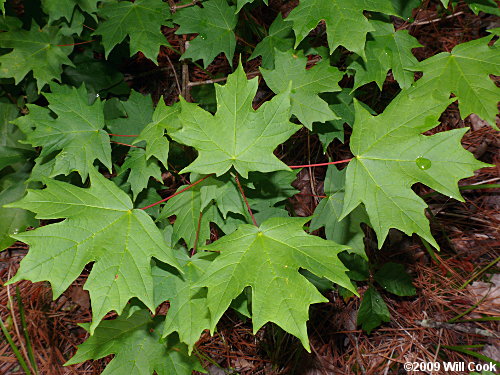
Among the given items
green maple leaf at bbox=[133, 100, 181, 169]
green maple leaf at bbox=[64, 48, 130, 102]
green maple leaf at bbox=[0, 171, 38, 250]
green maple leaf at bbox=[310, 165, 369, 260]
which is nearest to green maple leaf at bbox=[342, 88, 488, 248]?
green maple leaf at bbox=[310, 165, 369, 260]

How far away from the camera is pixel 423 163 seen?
1.57 meters

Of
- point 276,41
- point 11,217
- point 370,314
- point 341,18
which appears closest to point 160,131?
point 276,41

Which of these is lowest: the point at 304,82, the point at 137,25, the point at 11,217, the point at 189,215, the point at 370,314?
the point at 370,314

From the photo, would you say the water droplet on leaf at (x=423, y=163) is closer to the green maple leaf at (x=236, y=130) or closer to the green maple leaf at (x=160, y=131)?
the green maple leaf at (x=236, y=130)

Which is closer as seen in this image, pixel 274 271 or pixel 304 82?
pixel 274 271

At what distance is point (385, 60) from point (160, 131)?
1174 millimetres

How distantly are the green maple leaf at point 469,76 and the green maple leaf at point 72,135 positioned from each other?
164cm

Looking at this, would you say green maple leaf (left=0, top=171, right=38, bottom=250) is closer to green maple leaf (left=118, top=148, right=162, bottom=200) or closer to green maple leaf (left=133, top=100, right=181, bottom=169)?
green maple leaf (left=118, top=148, right=162, bottom=200)

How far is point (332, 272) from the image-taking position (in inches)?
58.0

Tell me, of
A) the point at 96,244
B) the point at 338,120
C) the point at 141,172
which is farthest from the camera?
the point at 338,120

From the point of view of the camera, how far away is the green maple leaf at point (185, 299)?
1716 mm

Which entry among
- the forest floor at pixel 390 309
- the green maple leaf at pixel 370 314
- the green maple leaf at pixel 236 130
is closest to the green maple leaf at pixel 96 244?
the green maple leaf at pixel 236 130

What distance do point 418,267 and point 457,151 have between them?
1.36 m

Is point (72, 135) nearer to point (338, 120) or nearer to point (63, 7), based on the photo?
point (63, 7)
